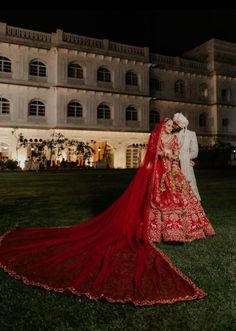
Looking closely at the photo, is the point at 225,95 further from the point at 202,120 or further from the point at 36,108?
the point at 36,108

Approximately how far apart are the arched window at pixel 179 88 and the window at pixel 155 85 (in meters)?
1.90

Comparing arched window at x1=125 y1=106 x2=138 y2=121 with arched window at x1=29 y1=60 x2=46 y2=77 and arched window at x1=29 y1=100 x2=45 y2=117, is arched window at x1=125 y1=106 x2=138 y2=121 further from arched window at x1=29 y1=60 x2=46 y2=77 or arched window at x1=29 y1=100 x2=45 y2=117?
arched window at x1=29 y1=60 x2=46 y2=77

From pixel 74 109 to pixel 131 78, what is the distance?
6097 millimetres

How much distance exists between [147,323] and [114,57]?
3041 cm

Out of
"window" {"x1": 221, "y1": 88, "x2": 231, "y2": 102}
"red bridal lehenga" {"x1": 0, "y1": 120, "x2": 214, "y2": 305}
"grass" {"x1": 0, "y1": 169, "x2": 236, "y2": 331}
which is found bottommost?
"grass" {"x1": 0, "y1": 169, "x2": 236, "y2": 331}

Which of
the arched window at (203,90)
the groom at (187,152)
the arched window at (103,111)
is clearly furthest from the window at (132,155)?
the groom at (187,152)

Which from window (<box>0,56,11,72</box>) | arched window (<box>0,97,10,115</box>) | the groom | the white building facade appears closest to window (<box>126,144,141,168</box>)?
the white building facade

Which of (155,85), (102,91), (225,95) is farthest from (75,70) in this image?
(225,95)

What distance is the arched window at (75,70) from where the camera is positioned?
98.2 feet

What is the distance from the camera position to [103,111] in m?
31.5

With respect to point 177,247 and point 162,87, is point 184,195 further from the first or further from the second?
point 162,87

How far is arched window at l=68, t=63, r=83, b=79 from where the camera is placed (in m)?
29.9

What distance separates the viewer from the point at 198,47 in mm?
38656

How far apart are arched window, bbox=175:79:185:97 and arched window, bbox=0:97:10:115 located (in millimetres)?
16058
